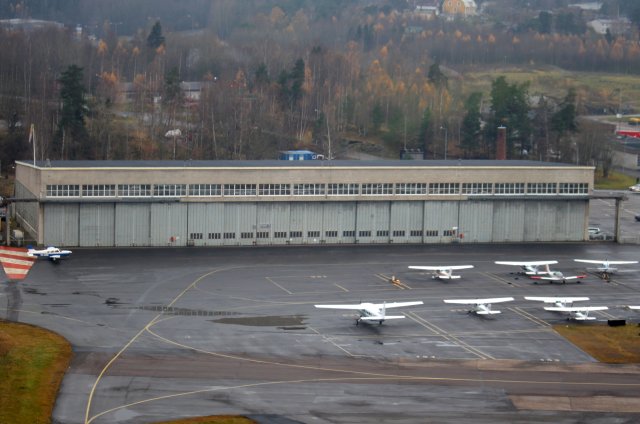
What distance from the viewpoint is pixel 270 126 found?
165 m

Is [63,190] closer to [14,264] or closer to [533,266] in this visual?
[14,264]

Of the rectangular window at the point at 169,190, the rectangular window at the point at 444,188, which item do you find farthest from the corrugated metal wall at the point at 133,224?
the rectangular window at the point at 444,188

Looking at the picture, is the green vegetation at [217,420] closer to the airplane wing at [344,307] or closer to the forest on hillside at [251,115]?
the airplane wing at [344,307]

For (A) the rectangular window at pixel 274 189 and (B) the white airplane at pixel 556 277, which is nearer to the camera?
(B) the white airplane at pixel 556 277

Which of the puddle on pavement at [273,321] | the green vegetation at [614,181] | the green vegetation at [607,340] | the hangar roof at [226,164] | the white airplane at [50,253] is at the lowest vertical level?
the green vegetation at [607,340]

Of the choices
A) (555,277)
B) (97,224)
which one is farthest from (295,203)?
(555,277)

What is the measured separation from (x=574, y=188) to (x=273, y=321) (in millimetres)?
45610

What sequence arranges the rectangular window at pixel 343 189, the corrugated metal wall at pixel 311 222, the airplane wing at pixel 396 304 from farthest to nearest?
the rectangular window at pixel 343 189 → the corrugated metal wall at pixel 311 222 → the airplane wing at pixel 396 304

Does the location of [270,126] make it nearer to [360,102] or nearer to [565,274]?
[360,102]

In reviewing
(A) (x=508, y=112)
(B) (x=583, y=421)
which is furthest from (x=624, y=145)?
(B) (x=583, y=421)

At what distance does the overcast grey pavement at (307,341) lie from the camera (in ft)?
191

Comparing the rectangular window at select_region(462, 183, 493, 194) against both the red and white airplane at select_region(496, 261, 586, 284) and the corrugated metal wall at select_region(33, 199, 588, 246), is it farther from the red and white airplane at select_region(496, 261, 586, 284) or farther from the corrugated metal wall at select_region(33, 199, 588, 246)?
the red and white airplane at select_region(496, 261, 586, 284)

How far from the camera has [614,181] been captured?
525ft

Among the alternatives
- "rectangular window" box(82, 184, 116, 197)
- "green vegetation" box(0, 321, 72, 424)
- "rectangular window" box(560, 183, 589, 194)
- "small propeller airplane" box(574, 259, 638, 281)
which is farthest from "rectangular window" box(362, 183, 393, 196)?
"green vegetation" box(0, 321, 72, 424)
